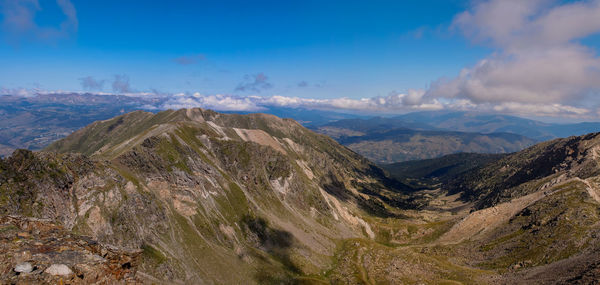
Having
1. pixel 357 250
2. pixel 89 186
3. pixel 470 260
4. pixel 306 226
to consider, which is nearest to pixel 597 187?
pixel 470 260

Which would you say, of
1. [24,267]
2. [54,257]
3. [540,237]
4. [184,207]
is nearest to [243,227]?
[184,207]

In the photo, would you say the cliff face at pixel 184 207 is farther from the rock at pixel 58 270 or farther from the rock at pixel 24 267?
the rock at pixel 58 270

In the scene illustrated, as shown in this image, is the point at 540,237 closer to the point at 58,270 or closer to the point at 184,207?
the point at 58,270

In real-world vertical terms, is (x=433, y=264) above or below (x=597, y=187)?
below

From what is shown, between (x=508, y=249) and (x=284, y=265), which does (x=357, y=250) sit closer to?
(x=284, y=265)

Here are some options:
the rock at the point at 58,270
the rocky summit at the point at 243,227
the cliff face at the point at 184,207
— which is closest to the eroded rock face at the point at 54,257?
the rock at the point at 58,270

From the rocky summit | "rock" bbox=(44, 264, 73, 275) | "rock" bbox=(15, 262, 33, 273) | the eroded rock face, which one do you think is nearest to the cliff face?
the rocky summit

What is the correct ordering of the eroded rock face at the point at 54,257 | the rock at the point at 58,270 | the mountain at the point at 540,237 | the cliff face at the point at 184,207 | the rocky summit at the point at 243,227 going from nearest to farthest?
the eroded rock face at the point at 54,257 < the rock at the point at 58,270 < the mountain at the point at 540,237 < the rocky summit at the point at 243,227 < the cliff face at the point at 184,207
